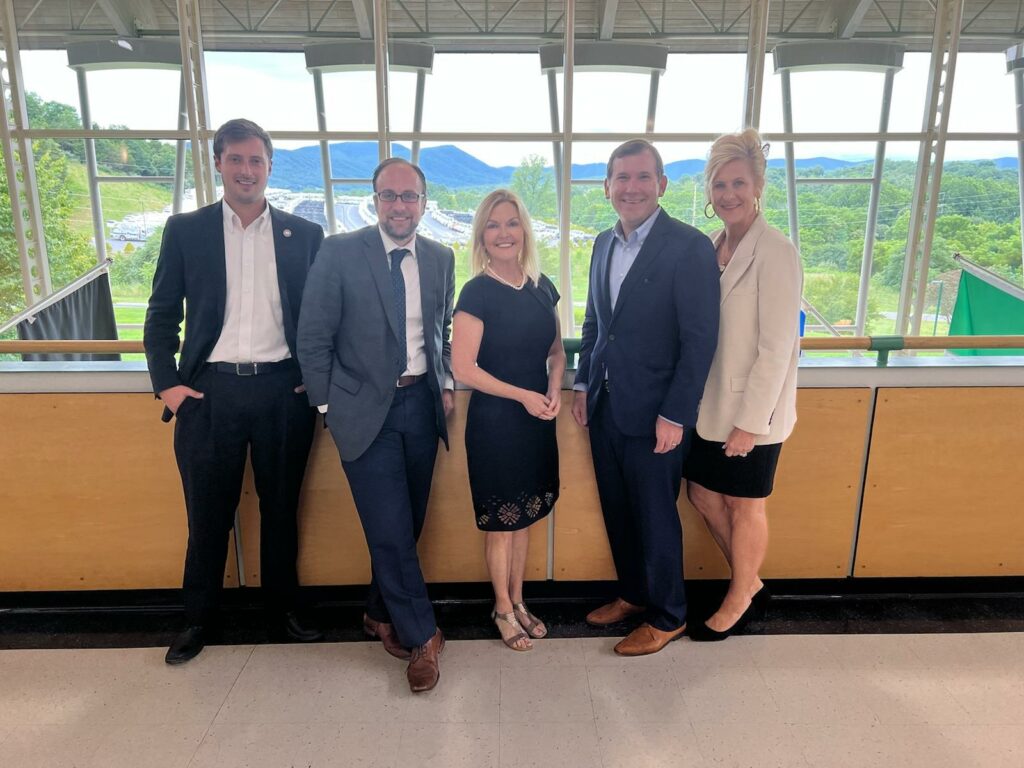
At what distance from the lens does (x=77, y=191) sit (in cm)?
748

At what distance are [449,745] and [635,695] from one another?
652 millimetres

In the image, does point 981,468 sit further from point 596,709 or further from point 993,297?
point 993,297

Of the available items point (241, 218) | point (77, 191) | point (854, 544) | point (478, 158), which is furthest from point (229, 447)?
point (77, 191)

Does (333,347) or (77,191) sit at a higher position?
(77,191)

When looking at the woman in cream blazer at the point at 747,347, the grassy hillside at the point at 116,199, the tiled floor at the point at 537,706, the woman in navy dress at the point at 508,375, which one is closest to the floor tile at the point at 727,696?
the tiled floor at the point at 537,706

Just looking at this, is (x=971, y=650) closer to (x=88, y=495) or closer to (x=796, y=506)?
(x=796, y=506)

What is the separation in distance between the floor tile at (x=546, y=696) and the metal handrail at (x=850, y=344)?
3.95ft

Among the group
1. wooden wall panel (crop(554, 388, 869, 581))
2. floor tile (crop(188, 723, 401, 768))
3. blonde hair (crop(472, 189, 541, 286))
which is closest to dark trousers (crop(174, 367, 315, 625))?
floor tile (crop(188, 723, 401, 768))

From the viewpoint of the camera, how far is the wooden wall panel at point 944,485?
2535mm

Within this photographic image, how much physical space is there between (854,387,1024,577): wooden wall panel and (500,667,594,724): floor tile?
1.41 meters

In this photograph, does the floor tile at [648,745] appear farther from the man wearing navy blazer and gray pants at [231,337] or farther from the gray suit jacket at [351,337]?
the man wearing navy blazer and gray pants at [231,337]

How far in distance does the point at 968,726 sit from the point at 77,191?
366 inches

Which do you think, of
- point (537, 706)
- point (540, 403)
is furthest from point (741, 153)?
point (537, 706)

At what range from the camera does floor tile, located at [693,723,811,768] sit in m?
1.84
